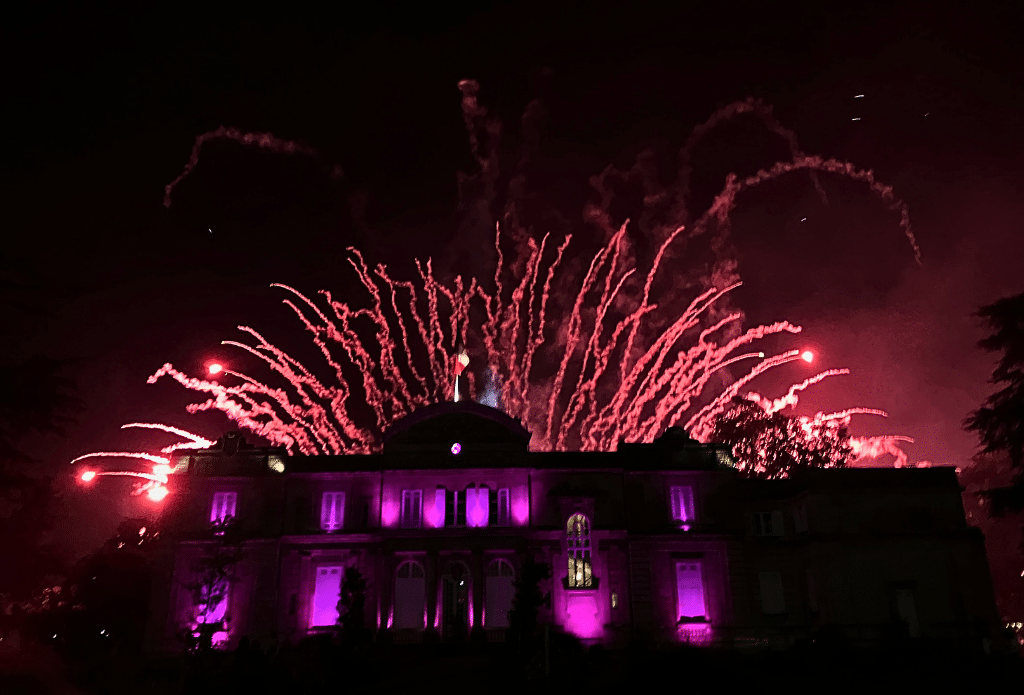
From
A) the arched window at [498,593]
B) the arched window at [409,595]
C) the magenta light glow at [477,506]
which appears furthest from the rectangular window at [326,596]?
the arched window at [498,593]

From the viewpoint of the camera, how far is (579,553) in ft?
133

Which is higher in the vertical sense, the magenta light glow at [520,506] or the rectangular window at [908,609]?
the magenta light glow at [520,506]

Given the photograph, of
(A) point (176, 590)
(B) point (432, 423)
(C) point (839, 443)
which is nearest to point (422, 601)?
(B) point (432, 423)

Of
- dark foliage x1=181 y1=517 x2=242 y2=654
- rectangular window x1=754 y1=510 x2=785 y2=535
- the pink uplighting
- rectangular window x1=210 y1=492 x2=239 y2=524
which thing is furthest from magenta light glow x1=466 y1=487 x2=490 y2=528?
rectangular window x1=754 y1=510 x2=785 y2=535

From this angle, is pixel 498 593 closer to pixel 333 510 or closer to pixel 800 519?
pixel 333 510

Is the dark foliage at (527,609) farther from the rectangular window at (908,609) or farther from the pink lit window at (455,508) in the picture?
the rectangular window at (908,609)

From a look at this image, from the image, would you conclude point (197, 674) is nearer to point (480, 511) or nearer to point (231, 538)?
point (231, 538)

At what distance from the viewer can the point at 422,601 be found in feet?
131

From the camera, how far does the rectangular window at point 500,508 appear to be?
41.4m

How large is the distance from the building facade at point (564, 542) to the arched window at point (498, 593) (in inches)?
2.8

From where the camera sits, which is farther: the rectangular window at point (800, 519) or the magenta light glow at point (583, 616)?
the rectangular window at point (800, 519)

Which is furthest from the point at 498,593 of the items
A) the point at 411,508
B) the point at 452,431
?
the point at 452,431

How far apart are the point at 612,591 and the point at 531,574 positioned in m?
10.7

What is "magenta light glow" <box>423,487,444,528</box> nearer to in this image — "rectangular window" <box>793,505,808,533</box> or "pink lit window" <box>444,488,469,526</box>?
"pink lit window" <box>444,488,469,526</box>
